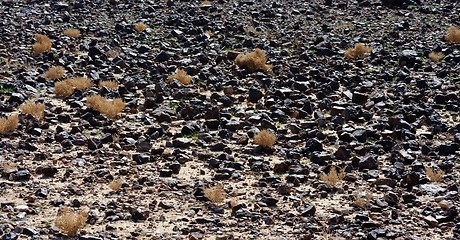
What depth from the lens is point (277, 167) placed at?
12766mm

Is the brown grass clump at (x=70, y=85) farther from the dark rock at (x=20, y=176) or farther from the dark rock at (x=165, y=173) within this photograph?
the dark rock at (x=165, y=173)

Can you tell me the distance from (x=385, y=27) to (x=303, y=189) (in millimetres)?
14473

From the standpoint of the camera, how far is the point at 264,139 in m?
13.9

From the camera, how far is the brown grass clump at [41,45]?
69.4 feet

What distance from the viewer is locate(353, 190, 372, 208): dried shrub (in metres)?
11.3

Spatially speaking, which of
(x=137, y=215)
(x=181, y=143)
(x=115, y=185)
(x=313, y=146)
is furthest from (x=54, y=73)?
(x=137, y=215)

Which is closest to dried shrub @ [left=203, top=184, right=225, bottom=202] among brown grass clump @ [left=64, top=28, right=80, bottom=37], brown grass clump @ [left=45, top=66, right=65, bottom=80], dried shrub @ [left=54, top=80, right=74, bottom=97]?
dried shrub @ [left=54, top=80, right=74, bottom=97]

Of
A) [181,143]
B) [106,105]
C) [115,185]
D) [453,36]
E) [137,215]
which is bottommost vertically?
[137,215]

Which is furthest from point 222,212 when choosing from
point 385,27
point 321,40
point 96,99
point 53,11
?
point 53,11

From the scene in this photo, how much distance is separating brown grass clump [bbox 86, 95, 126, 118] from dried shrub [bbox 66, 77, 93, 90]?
141 cm

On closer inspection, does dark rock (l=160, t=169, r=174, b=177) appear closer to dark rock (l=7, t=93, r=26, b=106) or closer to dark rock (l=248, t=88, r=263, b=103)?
dark rock (l=248, t=88, r=263, b=103)

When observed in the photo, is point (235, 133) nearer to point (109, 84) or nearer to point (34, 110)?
point (34, 110)

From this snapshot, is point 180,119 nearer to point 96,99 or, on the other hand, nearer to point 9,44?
point 96,99

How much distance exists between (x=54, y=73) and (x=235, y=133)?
6.29 meters
